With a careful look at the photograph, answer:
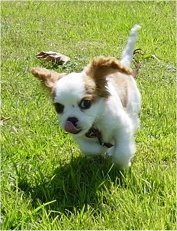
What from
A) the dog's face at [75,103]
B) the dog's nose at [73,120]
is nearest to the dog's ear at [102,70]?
the dog's face at [75,103]

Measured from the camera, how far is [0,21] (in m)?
10.3

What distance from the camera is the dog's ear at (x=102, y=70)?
367 cm

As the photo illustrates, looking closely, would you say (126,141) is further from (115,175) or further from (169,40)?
(169,40)

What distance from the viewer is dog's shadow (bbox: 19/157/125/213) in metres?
3.46

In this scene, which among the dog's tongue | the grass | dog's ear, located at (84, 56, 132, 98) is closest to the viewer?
the grass

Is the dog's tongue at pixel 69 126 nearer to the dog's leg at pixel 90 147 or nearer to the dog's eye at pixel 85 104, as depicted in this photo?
the dog's eye at pixel 85 104

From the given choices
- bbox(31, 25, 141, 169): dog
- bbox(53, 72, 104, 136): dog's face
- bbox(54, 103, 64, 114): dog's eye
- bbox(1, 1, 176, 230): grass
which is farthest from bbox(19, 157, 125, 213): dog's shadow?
bbox(54, 103, 64, 114): dog's eye

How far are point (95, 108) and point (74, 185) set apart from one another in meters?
0.54

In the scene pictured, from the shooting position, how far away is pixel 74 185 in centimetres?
361

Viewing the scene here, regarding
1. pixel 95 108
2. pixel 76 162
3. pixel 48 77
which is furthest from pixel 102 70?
pixel 76 162

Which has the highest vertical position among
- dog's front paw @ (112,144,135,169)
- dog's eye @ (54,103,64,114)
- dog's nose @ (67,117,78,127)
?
dog's eye @ (54,103,64,114)

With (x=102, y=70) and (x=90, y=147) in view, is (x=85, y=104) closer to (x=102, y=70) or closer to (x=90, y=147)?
(x=102, y=70)

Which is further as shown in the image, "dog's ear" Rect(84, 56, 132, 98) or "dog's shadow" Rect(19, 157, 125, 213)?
"dog's ear" Rect(84, 56, 132, 98)

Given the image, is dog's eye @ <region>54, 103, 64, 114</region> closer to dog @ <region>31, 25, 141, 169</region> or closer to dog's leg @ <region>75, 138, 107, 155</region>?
dog @ <region>31, 25, 141, 169</region>
